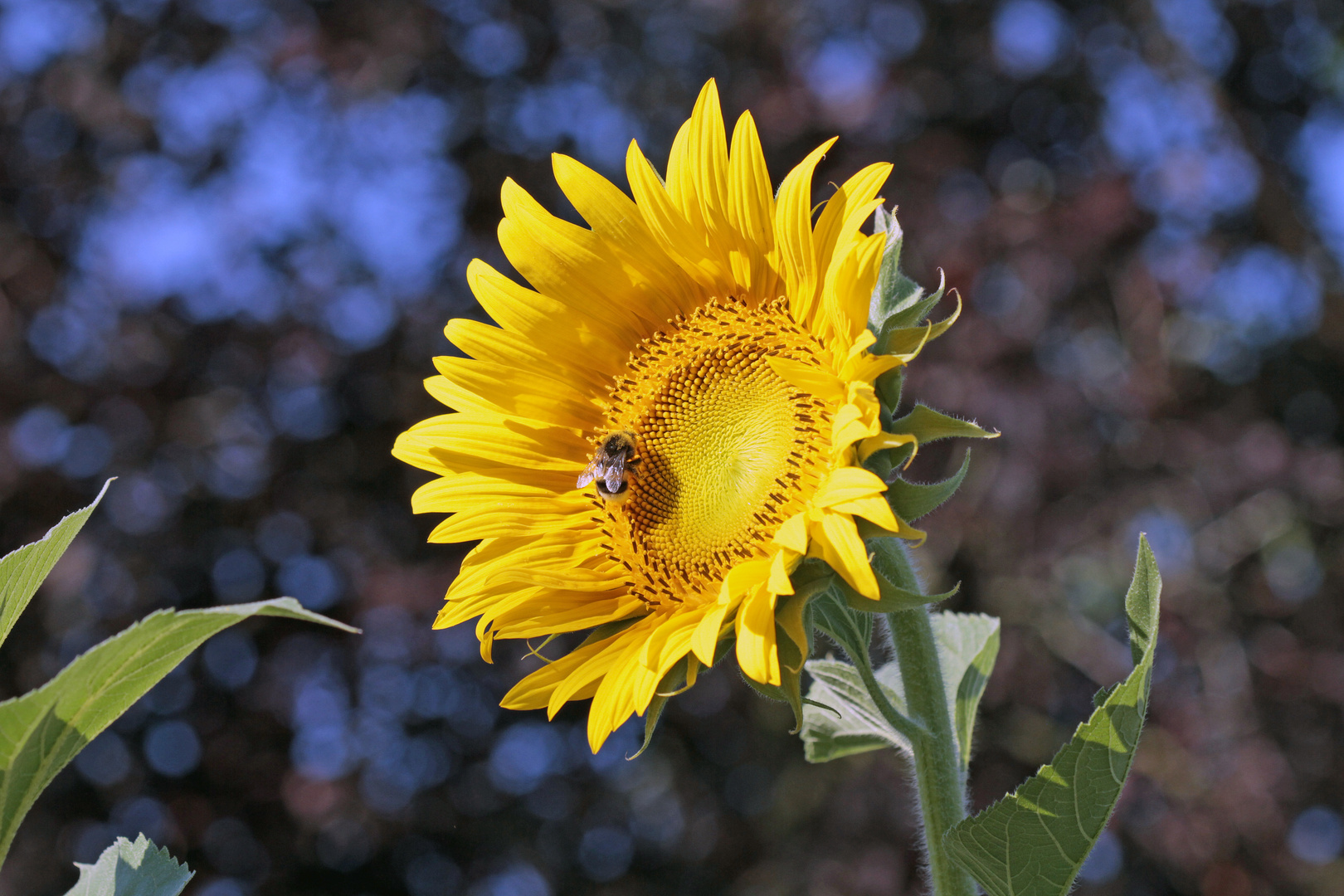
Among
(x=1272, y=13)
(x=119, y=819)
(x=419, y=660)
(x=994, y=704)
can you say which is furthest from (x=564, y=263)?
(x=1272, y=13)

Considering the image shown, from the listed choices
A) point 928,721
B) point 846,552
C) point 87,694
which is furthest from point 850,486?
point 87,694

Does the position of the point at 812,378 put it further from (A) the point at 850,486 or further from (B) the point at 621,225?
(B) the point at 621,225

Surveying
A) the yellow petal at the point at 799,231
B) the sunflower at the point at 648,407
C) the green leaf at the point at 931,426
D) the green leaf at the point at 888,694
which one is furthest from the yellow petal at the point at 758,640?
the yellow petal at the point at 799,231

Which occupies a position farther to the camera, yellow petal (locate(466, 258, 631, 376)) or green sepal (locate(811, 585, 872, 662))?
yellow petal (locate(466, 258, 631, 376))

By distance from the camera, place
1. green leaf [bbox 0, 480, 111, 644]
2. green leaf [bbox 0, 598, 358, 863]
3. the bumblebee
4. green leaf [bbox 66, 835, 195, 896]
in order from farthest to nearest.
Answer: the bumblebee
green leaf [bbox 66, 835, 195, 896]
green leaf [bbox 0, 480, 111, 644]
green leaf [bbox 0, 598, 358, 863]

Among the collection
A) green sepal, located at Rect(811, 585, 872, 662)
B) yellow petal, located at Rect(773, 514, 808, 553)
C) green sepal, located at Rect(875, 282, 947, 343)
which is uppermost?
green sepal, located at Rect(875, 282, 947, 343)

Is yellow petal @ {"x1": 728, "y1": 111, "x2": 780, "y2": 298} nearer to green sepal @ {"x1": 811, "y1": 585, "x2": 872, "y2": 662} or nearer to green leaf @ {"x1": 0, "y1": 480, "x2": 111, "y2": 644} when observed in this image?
green sepal @ {"x1": 811, "y1": 585, "x2": 872, "y2": 662}

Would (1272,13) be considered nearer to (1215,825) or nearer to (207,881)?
(1215,825)

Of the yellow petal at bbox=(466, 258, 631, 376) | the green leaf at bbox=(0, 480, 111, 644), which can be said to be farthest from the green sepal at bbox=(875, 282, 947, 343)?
the green leaf at bbox=(0, 480, 111, 644)

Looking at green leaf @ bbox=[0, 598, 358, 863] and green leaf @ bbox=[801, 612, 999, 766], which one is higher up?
green leaf @ bbox=[0, 598, 358, 863]
